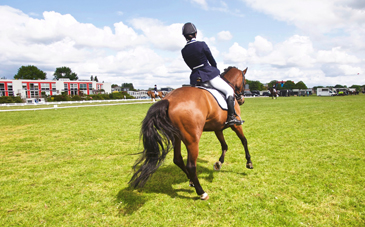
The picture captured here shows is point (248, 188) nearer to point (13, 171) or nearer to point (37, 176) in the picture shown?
point (37, 176)

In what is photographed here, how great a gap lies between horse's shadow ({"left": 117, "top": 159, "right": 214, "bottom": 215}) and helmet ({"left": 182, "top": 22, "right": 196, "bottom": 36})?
3495mm

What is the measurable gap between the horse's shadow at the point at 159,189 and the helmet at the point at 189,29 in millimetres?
3495

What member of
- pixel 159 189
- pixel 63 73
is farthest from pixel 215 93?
pixel 63 73

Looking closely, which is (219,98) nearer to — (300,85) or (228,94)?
(228,94)

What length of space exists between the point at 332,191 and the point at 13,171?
7.92 m

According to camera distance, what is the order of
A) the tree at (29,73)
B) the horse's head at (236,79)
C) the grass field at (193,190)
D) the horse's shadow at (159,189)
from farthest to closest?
1. the tree at (29,73)
2. the horse's head at (236,79)
3. the horse's shadow at (159,189)
4. the grass field at (193,190)

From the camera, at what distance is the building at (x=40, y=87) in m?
77.2

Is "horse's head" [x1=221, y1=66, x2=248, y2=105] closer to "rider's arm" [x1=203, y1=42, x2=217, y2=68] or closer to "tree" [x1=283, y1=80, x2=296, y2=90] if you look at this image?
"rider's arm" [x1=203, y1=42, x2=217, y2=68]

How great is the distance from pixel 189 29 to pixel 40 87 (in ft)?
328

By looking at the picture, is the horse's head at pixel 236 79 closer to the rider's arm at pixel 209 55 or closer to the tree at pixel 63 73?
the rider's arm at pixel 209 55

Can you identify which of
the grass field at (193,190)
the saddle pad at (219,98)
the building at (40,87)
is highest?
the building at (40,87)

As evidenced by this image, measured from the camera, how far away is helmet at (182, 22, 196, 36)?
15.0ft

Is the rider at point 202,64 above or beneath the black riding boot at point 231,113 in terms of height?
above

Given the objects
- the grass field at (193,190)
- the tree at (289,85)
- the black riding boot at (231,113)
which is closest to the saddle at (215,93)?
the black riding boot at (231,113)
